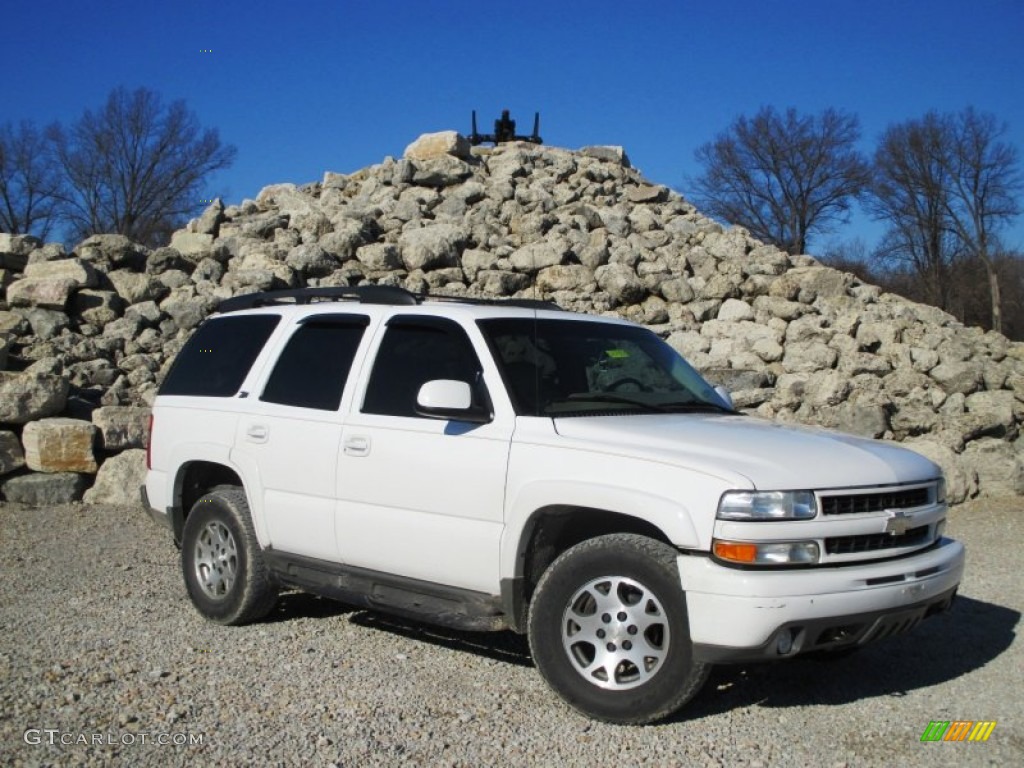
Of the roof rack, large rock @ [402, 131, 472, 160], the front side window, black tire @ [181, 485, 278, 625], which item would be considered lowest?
black tire @ [181, 485, 278, 625]

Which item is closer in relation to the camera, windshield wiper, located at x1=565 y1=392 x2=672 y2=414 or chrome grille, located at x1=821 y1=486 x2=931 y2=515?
chrome grille, located at x1=821 y1=486 x2=931 y2=515

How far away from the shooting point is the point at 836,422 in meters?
12.3

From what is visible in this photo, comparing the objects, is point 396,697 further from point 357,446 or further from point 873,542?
point 873,542

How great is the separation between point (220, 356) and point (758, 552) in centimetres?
413

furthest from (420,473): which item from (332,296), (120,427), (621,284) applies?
(621,284)

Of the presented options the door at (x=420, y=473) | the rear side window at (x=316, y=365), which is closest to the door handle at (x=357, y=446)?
the door at (x=420, y=473)

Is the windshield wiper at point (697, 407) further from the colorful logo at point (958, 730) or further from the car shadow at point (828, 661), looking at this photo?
the colorful logo at point (958, 730)

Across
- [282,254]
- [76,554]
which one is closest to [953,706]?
[76,554]

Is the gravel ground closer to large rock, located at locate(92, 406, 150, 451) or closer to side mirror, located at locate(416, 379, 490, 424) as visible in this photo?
side mirror, located at locate(416, 379, 490, 424)

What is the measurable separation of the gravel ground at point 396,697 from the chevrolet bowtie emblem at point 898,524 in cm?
96

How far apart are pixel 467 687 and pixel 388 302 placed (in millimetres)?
2294

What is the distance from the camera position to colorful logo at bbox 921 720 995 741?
15.1 ft

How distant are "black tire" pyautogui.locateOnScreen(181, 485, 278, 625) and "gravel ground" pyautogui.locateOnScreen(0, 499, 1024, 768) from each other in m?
0.17

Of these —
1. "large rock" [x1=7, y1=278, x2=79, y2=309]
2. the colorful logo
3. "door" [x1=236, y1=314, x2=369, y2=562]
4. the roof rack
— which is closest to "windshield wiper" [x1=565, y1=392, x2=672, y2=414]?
the roof rack
